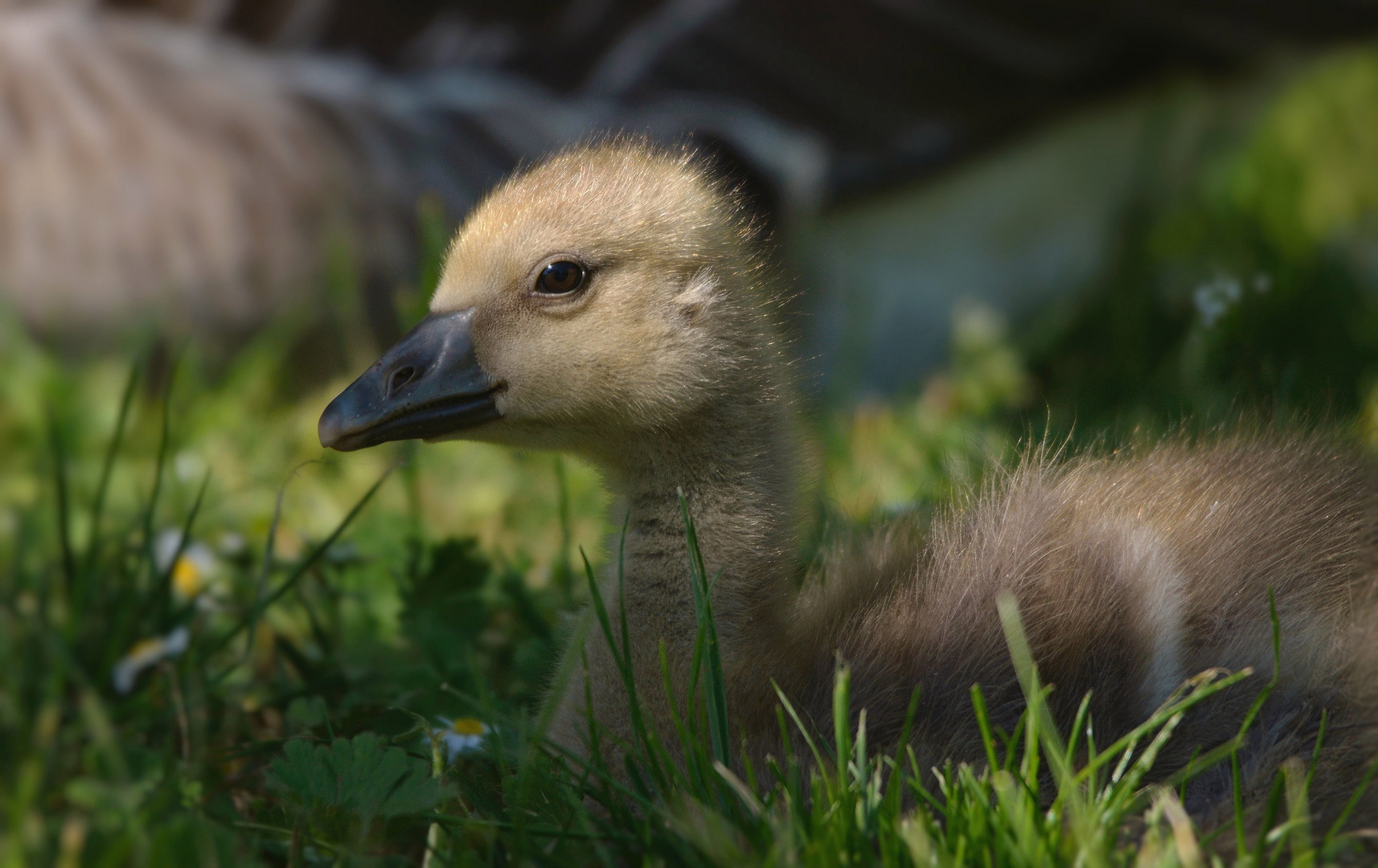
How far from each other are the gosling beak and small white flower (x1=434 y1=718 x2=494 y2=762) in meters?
0.36

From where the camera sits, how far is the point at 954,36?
3666mm

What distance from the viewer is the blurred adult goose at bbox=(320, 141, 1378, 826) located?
1483 millimetres

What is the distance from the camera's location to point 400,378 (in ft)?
5.42

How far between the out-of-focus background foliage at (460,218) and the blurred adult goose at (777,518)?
21cm

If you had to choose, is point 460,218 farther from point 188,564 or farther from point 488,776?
point 488,776

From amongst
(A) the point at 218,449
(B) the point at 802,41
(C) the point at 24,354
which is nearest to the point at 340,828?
(A) the point at 218,449

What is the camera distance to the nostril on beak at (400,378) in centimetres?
164

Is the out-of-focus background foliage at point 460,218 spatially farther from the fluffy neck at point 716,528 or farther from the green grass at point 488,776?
the fluffy neck at point 716,528

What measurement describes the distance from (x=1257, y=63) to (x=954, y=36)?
1.14 m

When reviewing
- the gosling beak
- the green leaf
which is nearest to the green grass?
the green leaf

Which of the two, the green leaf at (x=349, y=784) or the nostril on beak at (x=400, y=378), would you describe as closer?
the green leaf at (x=349, y=784)

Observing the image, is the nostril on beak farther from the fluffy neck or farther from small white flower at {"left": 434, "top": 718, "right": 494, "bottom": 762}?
small white flower at {"left": 434, "top": 718, "right": 494, "bottom": 762}

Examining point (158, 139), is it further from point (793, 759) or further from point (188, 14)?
point (793, 759)

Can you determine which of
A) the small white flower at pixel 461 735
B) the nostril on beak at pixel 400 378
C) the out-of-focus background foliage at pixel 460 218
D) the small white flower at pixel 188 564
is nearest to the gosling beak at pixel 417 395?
the nostril on beak at pixel 400 378
